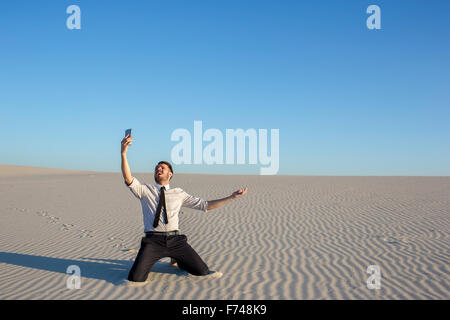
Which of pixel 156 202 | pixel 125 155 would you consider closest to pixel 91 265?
pixel 156 202

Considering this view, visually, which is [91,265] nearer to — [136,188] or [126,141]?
[136,188]

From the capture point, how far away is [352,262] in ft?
20.9

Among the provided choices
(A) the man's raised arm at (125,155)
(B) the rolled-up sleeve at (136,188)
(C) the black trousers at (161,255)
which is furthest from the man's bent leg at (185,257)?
(A) the man's raised arm at (125,155)

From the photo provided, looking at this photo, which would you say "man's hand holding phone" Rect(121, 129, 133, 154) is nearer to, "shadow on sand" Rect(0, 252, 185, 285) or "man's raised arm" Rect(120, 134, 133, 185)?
"man's raised arm" Rect(120, 134, 133, 185)

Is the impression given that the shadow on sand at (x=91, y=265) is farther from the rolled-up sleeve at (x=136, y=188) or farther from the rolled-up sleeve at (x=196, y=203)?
the rolled-up sleeve at (x=136, y=188)

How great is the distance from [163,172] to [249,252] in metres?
3.20

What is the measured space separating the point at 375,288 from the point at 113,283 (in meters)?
3.54

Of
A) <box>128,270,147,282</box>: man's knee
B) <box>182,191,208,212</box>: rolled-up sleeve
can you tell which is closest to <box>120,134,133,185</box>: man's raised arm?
<box>182,191,208,212</box>: rolled-up sleeve

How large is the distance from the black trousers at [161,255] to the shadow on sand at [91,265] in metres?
0.40

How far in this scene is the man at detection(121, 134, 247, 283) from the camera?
481cm

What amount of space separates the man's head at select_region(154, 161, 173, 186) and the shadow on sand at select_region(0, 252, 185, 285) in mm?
1476
